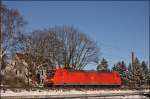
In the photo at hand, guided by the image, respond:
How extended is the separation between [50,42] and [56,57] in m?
3.46

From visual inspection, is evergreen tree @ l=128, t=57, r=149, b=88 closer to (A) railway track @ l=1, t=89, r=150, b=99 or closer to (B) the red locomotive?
(B) the red locomotive

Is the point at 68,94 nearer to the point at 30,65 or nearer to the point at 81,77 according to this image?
the point at 81,77

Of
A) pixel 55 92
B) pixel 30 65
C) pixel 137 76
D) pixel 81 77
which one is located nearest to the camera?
pixel 55 92

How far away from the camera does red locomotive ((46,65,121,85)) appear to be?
37.9m

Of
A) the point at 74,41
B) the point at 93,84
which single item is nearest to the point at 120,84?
the point at 93,84

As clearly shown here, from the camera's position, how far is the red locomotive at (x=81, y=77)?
A: 3788 centimetres

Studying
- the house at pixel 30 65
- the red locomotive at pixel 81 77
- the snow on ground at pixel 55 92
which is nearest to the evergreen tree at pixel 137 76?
the red locomotive at pixel 81 77

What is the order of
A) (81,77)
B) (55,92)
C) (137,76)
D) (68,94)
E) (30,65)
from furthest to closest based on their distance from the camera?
1. (30,65)
2. (137,76)
3. (81,77)
4. (55,92)
5. (68,94)

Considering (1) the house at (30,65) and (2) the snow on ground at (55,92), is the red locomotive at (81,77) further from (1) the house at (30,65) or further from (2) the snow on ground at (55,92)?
(1) the house at (30,65)

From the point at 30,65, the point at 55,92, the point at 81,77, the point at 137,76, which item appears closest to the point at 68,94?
the point at 55,92

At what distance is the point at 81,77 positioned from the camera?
39906 millimetres

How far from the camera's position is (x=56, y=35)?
60.4 m

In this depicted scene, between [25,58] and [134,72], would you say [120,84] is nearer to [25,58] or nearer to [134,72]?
[134,72]

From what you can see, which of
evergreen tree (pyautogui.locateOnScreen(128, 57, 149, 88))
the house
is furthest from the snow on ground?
the house
